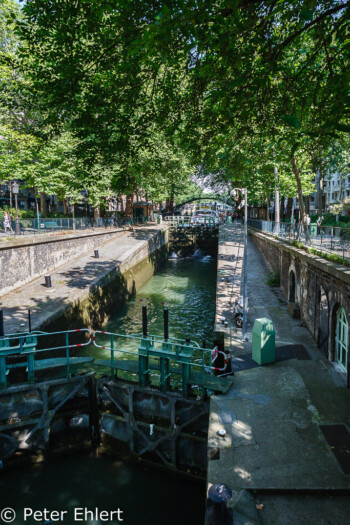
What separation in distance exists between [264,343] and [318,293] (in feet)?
9.48

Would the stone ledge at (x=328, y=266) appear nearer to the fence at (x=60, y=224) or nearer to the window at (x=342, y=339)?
the window at (x=342, y=339)

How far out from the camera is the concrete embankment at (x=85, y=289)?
44.8 feet

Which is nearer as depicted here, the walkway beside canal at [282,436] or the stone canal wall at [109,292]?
the walkway beside canal at [282,436]

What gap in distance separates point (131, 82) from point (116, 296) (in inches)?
555

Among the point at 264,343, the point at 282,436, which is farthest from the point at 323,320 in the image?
the point at 282,436

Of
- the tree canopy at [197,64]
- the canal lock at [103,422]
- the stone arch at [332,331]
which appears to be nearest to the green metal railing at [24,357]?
the canal lock at [103,422]

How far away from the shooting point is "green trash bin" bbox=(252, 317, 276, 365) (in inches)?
383

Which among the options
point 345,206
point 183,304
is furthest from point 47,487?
point 345,206

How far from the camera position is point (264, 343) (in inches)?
384

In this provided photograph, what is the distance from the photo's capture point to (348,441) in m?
6.46

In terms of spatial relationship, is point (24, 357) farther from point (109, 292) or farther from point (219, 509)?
point (109, 292)

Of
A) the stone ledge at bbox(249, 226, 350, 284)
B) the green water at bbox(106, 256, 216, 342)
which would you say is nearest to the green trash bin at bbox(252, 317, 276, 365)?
the stone ledge at bbox(249, 226, 350, 284)

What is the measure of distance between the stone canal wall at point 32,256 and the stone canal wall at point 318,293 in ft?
40.5

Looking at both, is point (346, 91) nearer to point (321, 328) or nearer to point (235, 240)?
point (321, 328)
